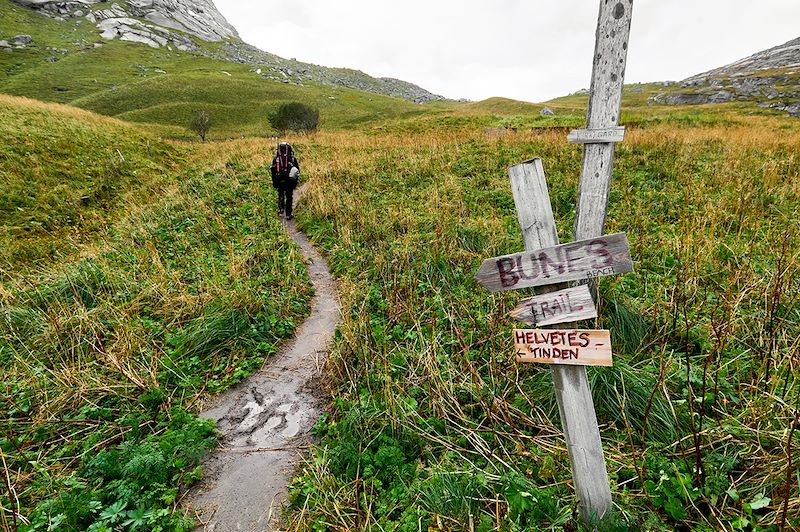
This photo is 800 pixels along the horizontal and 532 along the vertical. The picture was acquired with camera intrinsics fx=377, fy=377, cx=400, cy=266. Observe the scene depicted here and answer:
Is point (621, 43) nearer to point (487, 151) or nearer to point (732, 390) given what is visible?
point (732, 390)

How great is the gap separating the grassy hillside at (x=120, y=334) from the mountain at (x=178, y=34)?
80738mm

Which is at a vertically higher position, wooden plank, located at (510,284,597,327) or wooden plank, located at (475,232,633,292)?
wooden plank, located at (475,232,633,292)

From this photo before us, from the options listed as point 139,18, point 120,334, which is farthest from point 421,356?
point 139,18

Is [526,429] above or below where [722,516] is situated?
below

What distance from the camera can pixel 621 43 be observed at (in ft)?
10.4

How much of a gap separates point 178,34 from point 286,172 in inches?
4751

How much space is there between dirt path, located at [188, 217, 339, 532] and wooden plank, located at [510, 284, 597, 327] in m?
2.59

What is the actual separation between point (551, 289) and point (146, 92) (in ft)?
239

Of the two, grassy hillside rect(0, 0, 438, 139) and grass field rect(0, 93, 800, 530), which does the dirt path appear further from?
grassy hillside rect(0, 0, 438, 139)

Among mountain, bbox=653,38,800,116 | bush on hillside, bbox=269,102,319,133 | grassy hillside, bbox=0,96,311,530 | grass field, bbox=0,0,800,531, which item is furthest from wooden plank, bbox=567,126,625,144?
mountain, bbox=653,38,800,116

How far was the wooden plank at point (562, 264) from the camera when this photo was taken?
6.47 ft

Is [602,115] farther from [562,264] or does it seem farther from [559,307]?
[559,307]

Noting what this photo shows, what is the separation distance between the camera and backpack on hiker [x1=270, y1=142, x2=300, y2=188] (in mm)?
10508

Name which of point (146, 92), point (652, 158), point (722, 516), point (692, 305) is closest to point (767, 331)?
point (692, 305)
